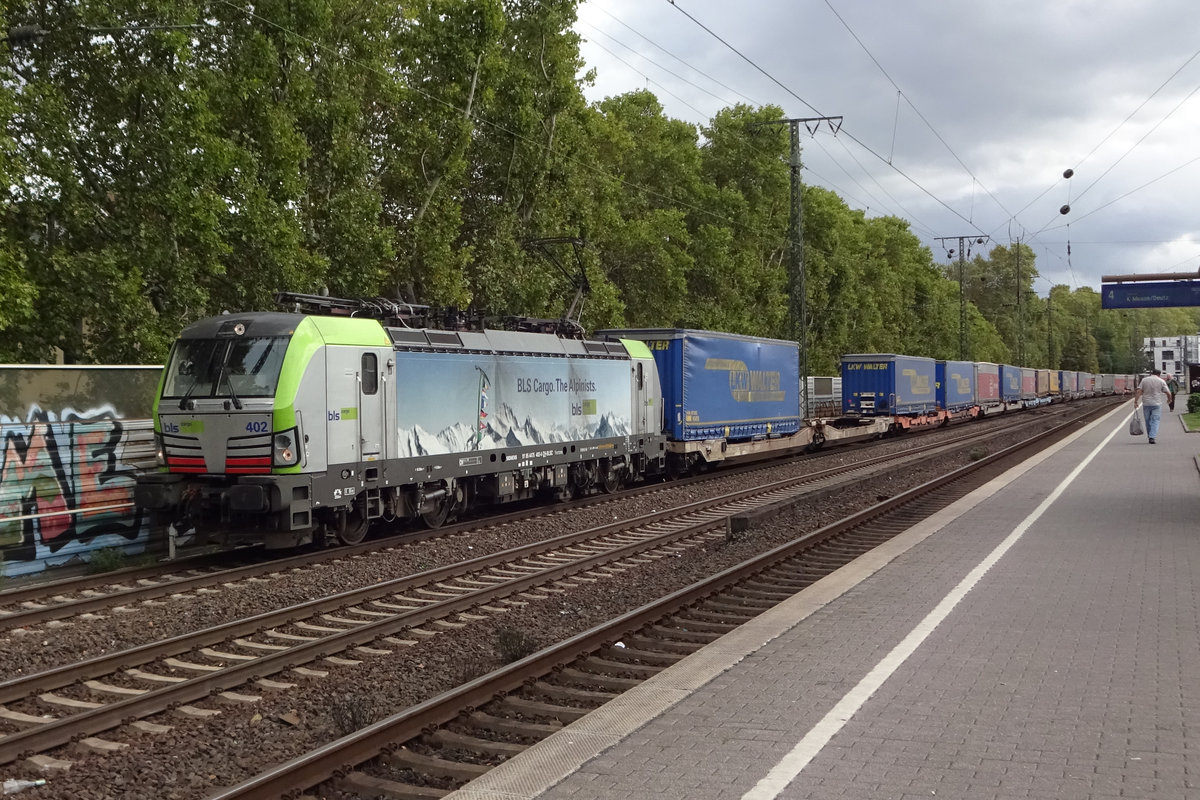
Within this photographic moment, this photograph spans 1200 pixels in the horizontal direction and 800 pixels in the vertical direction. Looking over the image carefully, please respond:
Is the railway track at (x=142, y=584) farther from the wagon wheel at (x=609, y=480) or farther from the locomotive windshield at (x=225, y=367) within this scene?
the wagon wheel at (x=609, y=480)

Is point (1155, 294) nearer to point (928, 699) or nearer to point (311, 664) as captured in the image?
point (928, 699)

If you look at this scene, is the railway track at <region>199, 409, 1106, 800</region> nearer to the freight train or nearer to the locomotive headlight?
the locomotive headlight

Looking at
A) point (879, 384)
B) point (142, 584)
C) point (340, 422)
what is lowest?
point (142, 584)

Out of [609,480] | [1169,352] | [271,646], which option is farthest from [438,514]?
[1169,352]

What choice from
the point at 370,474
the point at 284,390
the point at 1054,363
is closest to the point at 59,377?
the point at 284,390

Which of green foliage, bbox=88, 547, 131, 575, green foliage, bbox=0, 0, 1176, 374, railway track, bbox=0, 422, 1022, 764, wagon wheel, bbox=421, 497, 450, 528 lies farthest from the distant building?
green foliage, bbox=88, 547, 131, 575

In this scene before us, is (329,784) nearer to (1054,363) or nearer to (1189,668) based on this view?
(1189,668)

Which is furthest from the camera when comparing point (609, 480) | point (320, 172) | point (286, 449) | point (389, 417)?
point (320, 172)

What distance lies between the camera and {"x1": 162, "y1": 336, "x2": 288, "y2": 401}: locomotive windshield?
12445 mm

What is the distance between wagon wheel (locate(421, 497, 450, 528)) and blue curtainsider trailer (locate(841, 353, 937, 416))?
84.6ft

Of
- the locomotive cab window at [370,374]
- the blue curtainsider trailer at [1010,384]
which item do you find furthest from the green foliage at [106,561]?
the blue curtainsider trailer at [1010,384]

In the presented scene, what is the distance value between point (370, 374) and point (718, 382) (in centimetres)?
1237

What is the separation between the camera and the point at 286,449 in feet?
40.3

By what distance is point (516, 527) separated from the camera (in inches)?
622
